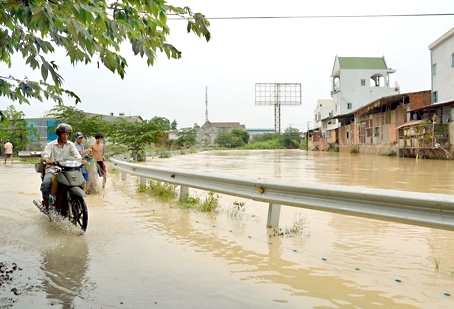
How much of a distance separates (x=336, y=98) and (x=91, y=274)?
6378cm

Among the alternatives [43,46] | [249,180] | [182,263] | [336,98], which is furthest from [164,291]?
[336,98]

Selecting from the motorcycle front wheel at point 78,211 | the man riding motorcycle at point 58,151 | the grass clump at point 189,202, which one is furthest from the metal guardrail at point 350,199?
the man riding motorcycle at point 58,151

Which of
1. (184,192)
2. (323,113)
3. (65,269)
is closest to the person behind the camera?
(65,269)

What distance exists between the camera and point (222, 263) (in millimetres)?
4637

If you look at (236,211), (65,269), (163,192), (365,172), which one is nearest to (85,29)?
(65,269)

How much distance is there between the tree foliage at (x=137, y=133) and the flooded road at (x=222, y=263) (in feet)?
74.6

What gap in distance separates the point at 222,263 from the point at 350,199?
1.58 meters

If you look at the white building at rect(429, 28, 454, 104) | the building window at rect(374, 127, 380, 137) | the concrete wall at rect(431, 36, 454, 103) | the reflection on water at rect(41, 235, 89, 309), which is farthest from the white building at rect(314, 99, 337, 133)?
the reflection on water at rect(41, 235, 89, 309)

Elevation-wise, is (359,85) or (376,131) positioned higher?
(359,85)

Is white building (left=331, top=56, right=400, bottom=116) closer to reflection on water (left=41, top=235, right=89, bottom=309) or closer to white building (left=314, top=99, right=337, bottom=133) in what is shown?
white building (left=314, top=99, right=337, bottom=133)

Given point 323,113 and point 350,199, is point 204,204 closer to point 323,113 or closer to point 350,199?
point 350,199

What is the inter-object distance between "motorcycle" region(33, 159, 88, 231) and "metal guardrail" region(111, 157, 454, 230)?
2.07 m

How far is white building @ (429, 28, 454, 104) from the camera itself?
31163 millimetres

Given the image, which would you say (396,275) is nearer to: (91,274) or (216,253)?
(216,253)
